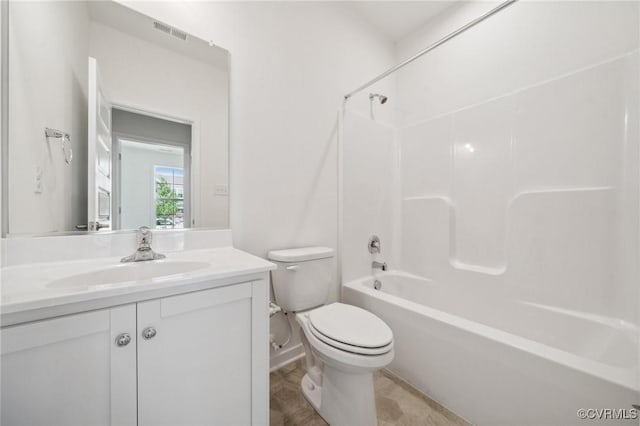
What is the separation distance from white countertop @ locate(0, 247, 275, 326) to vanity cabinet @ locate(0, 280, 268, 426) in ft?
0.07

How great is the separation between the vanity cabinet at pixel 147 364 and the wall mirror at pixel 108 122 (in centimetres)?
58

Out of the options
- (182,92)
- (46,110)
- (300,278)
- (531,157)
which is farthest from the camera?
(531,157)

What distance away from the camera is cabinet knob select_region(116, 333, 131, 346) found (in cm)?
65

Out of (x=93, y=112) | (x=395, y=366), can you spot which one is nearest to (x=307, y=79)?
(x=93, y=112)

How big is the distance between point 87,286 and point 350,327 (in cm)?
98

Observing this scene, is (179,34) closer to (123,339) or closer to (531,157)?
(123,339)

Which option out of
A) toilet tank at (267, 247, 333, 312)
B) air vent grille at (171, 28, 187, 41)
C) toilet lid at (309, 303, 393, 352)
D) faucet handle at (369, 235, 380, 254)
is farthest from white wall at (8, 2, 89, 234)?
faucet handle at (369, 235, 380, 254)

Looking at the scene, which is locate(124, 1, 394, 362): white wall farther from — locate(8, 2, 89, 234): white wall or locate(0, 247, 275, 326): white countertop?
locate(0, 247, 275, 326): white countertop

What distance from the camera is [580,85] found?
1402 millimetres

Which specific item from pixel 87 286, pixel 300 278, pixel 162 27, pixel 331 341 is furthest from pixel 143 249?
pixel 162 27

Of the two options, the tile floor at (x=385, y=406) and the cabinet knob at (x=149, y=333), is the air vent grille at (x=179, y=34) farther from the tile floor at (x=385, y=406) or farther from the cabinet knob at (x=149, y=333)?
the tile floor at (x=385, y=406)

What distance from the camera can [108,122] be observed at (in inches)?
42.8

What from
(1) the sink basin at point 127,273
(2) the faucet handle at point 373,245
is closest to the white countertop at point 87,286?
(1) the sink basin at point 127,273

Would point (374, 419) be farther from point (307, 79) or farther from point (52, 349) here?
point (307, 79)
